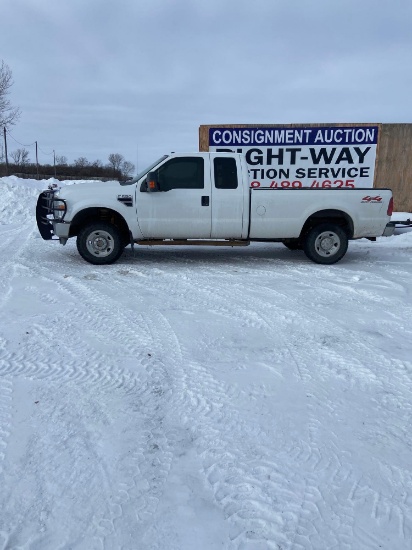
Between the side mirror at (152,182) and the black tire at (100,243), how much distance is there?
0.96 m

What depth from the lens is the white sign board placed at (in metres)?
11.8

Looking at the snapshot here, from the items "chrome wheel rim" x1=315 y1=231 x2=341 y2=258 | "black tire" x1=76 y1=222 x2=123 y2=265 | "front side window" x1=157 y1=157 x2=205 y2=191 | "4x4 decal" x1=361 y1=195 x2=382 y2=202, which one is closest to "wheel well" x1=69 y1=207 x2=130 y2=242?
"black tire" x1=76 y1=222 x2=123 y2=265

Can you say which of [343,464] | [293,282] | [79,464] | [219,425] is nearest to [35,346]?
[79,464]

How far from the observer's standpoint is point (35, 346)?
3.86m

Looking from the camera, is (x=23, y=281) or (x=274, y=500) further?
(x=23, y=281)

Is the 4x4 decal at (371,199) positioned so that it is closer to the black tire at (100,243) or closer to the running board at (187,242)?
the running board at (187,242)

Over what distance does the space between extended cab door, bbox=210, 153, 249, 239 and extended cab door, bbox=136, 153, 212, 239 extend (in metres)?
0.11

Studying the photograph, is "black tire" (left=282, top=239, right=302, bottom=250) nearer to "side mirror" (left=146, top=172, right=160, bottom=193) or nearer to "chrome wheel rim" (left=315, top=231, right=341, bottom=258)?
"chrome wheel rim" (left=315, top=231, right=341, bottom=258)

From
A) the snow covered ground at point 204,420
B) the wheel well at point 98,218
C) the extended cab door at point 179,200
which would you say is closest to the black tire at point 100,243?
the wheel well at point 98,218

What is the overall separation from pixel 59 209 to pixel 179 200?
200 cm

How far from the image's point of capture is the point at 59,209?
277 inches

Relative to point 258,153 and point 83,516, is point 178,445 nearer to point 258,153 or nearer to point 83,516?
point 83,516

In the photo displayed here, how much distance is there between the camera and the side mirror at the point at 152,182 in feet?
22.4

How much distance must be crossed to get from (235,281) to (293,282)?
2.82ft
